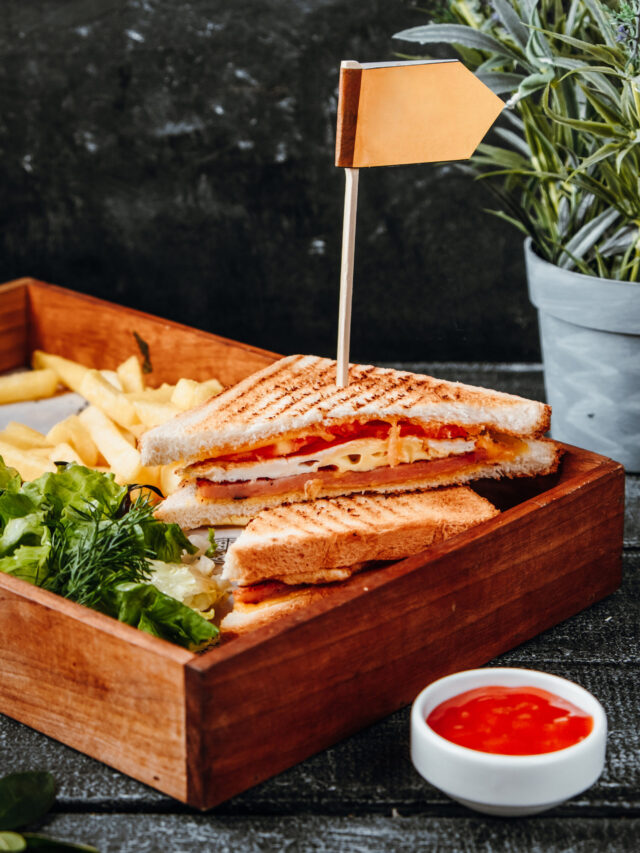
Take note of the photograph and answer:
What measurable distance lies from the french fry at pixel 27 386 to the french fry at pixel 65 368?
3 cm

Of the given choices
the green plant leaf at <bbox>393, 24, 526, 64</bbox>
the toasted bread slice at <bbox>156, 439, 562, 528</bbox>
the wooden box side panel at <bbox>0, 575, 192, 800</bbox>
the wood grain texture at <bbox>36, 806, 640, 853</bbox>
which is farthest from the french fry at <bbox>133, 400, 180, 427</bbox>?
the wood grain texture at <bbox>36, 806, 640, 853</bbox>

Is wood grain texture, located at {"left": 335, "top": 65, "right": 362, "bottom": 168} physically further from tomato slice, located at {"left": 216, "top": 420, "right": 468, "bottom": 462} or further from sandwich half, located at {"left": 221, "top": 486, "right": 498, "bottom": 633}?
sandwich half, located at {"left": 221, "top": 486, "right": 498, "bottom": 633}

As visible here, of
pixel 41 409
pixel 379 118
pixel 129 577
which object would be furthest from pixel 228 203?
pixel 129 577

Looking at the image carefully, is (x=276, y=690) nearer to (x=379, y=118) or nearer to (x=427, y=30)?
(x=379, y=118)

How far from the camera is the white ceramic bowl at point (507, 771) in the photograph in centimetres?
149

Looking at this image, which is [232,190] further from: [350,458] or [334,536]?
[334,536]

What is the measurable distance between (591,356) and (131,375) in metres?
1.08

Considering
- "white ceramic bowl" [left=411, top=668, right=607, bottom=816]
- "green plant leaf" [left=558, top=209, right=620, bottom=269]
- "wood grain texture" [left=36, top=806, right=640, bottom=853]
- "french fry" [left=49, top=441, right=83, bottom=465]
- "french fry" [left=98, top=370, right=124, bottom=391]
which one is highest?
"green plant leaf" [left=558, top=209, right=620, bottom=269]

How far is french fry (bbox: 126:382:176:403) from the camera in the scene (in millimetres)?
2633

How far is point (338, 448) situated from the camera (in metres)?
2.14

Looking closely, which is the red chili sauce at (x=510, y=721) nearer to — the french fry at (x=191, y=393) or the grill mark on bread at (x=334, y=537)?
the grill mark on bread at (x=334, y=537)

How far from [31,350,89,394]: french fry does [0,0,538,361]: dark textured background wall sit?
22.9 inches

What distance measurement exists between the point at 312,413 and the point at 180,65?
5.39ft

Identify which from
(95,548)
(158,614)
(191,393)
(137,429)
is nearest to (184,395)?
(191,393)
